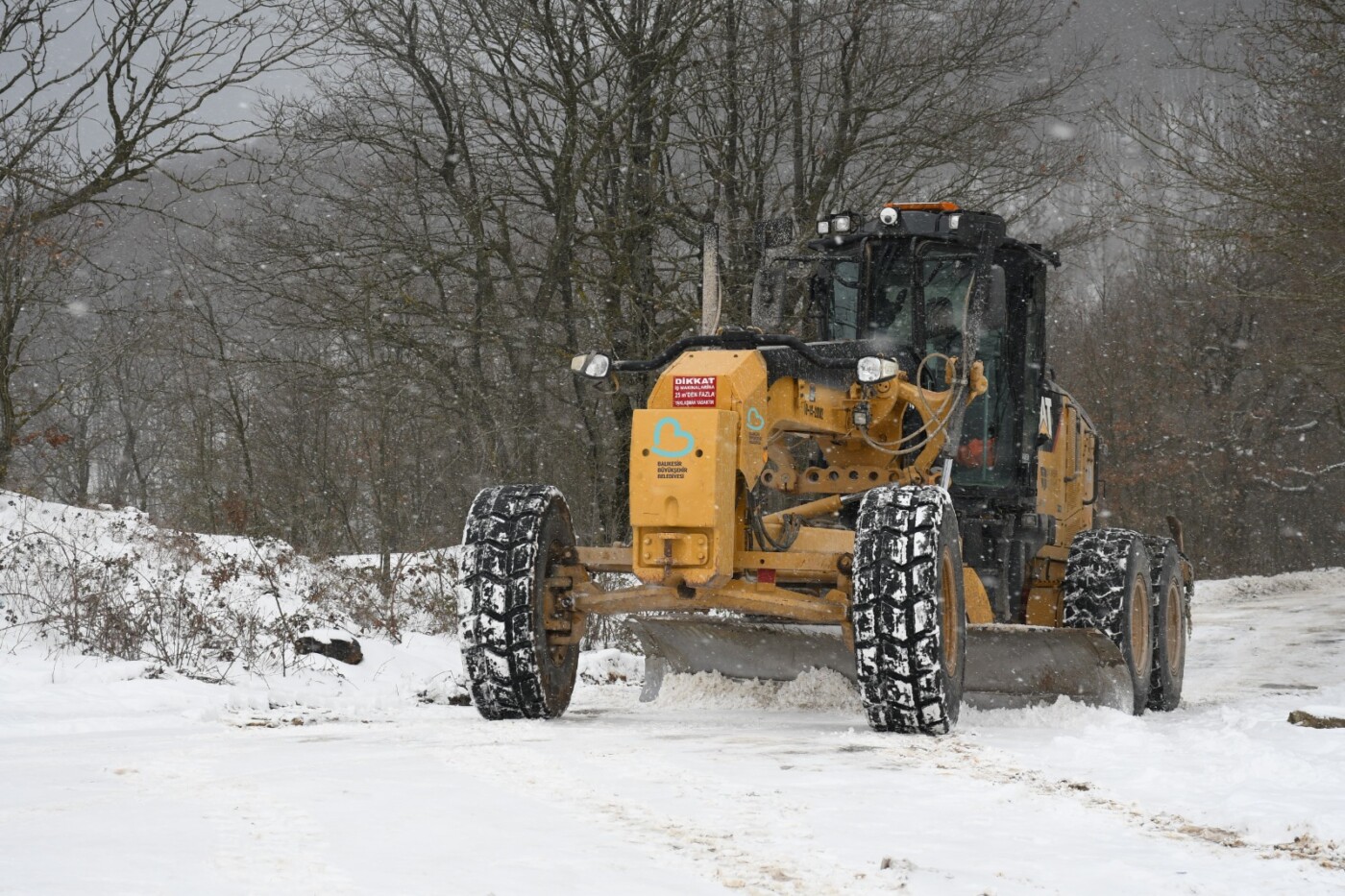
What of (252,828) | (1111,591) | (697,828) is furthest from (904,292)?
(252,828)

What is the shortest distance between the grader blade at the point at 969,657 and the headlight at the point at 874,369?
1.38 m

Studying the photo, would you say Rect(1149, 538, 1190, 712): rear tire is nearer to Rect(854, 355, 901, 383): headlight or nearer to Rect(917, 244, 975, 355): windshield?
Rect(917, 244, 975, 355): windshield

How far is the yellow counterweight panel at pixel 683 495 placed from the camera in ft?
19.9

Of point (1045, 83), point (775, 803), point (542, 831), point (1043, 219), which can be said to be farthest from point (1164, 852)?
point (1043, 219)

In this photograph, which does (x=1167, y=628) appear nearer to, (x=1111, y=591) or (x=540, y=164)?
(x=1111, y=591)

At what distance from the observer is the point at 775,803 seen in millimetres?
4324

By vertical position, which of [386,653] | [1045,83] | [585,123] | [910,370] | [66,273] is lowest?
[386,653]

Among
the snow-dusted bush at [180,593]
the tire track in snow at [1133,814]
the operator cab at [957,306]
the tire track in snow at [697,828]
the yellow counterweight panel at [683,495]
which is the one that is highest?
the operator cab at [957,306]

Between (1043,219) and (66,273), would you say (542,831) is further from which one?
(1043,219)

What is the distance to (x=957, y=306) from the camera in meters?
8.45

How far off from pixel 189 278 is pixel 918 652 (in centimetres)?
1504

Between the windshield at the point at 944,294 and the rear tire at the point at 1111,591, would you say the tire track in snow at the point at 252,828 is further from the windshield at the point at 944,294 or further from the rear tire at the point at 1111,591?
the rear tire at the point at 1111,591

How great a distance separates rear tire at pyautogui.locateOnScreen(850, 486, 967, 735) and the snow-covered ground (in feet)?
0.51

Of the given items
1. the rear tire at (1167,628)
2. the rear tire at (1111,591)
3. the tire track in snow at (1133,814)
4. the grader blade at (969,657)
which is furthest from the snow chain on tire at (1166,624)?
the tire track in snow at (1133,814)
